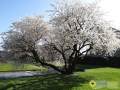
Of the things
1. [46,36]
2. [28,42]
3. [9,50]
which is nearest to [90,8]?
[46,36]

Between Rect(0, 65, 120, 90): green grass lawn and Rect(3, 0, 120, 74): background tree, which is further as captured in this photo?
Rect(3, 0, 120, 74): background tree

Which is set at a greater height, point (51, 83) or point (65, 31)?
point (65, 31)

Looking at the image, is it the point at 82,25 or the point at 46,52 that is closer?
the point at 82,25

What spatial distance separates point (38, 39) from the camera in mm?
22797

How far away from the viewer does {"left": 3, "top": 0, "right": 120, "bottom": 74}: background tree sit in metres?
21.4

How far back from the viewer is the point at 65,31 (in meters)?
21.5

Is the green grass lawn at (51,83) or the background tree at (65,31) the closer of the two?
the green grass lawn at (51,83)

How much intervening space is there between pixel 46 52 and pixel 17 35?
4.09 m

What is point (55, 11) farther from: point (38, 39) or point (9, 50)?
point (9, 50)

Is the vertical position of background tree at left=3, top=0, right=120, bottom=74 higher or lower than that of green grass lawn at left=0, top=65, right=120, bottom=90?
higher

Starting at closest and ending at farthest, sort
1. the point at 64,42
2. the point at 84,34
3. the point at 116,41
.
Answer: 1. the point at 84,34
2. the point at 64,42
3. the point at 116,41

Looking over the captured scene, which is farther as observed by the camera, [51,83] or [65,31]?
[65,31]

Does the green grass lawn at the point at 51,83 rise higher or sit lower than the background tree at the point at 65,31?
lower

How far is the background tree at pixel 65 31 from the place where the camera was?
2137 cm
